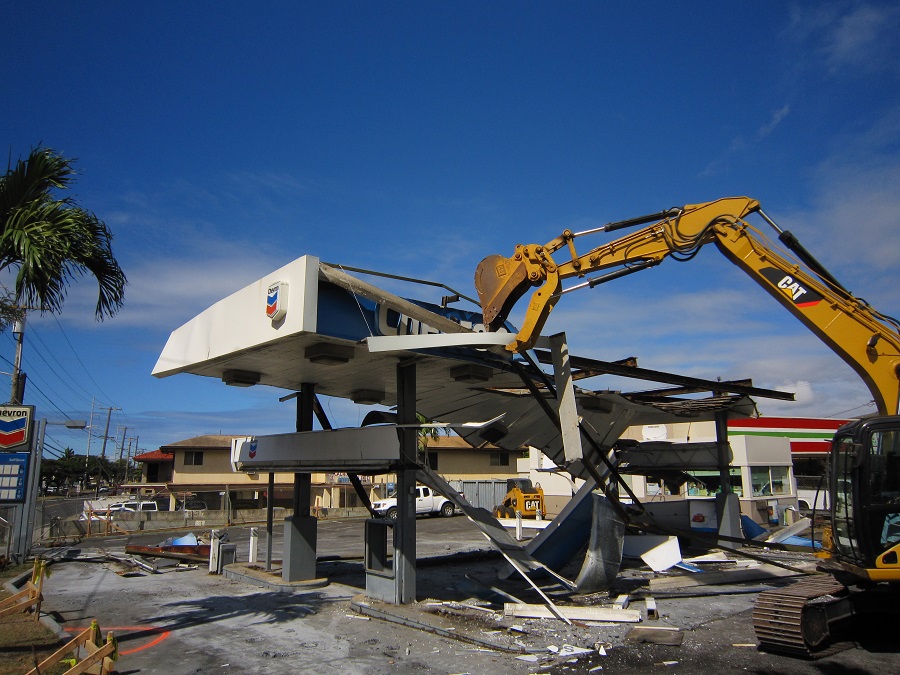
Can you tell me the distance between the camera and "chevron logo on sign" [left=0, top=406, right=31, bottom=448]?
13680mm

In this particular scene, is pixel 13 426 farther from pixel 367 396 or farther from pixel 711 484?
pixel 711 484

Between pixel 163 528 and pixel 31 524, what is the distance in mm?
14692

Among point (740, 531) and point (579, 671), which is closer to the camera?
point (579, 671)

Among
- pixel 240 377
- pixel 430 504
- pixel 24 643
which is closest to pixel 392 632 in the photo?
pixel 24 643

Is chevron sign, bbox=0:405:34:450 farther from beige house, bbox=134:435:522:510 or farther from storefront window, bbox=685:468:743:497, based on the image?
beige house, bbox=134:435:522:510

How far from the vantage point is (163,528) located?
107 ft

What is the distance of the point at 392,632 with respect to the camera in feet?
32.8

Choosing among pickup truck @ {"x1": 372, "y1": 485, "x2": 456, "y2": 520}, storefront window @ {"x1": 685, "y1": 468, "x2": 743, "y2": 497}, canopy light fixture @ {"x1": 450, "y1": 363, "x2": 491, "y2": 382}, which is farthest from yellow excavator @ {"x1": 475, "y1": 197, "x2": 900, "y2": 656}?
pickup truck @ {"x1": 372, "y1": 485, "x2": 456, "y2": 520}

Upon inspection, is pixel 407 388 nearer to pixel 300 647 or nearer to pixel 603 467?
pixel 300 647

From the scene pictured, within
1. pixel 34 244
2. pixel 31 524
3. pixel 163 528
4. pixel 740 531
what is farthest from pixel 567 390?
pixel 163 528

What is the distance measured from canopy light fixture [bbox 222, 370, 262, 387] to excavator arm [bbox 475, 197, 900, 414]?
5644mm

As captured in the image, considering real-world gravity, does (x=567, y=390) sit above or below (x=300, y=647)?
above

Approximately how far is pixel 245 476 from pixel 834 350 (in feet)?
142

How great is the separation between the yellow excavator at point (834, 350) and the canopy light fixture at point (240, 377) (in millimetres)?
6203
